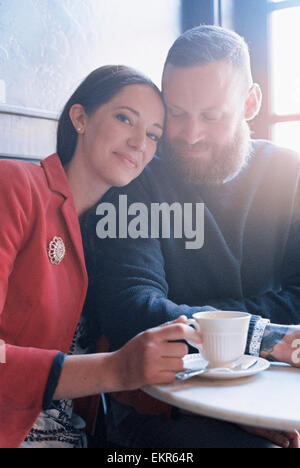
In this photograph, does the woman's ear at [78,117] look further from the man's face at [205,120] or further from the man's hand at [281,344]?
the man's hand at [281,344]

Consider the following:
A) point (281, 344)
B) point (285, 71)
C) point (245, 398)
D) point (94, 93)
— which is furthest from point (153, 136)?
point (285, 71)

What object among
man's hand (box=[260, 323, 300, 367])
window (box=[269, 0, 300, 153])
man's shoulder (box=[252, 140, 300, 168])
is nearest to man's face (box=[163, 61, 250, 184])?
man's shoulder (box=[252, 140, 300, 168])

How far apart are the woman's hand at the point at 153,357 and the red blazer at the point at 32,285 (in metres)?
0.12

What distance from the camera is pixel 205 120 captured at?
140 centimetres

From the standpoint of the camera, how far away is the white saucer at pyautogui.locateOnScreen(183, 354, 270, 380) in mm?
789

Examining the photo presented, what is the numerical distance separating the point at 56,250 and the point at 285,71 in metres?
2.01

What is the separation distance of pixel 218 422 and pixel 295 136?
71.4 inches

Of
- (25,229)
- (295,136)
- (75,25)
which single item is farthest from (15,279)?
(295,136)

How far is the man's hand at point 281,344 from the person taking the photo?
2.96ft

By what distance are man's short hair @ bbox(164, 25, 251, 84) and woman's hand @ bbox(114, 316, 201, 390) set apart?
86 centimetres

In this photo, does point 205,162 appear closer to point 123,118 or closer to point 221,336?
point 123,118

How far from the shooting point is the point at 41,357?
783mm

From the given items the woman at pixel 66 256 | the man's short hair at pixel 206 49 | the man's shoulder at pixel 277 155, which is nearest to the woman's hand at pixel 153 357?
the woman at pixel 66 256

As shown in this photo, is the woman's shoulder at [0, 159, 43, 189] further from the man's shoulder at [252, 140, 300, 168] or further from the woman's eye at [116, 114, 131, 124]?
the man's shoulder at [252, 140, 300, 168]
